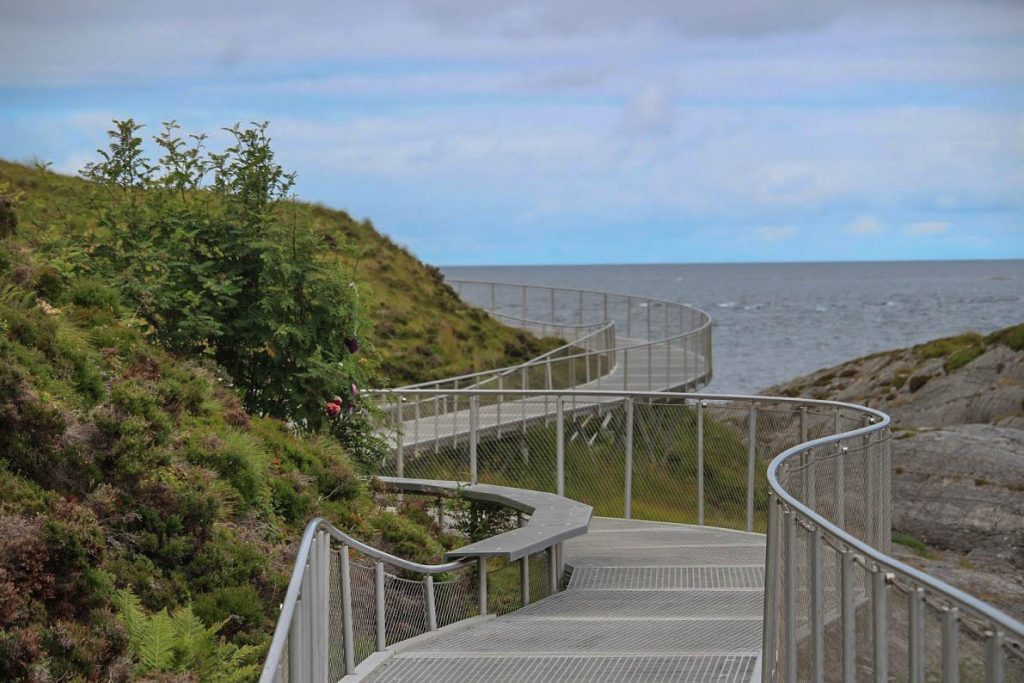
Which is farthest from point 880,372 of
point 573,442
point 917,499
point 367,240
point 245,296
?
point 245,296

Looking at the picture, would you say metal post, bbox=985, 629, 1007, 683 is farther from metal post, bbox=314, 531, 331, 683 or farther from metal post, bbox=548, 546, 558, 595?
metal post, bbox=548, 546, 558, 595

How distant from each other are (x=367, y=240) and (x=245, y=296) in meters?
31.0

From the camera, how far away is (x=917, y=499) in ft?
76.9

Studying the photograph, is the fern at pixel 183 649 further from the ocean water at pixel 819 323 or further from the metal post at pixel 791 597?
the ocean water at pixel 819 323

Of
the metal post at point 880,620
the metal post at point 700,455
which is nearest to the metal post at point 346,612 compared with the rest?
the metal post at point 880,620

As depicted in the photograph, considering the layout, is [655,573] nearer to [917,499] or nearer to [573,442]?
[573,442]

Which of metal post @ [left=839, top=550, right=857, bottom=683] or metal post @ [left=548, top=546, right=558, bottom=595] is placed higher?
metal post @ [left=839, top=550, right=857, bottom=683]

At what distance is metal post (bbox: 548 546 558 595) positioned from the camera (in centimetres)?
1235

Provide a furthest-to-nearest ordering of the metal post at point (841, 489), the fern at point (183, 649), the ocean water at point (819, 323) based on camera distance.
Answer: the ocean water at point (819, 323), the metal post at point (841, 489), the fern at point (183, 649)

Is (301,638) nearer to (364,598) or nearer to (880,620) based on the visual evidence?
(880,620)

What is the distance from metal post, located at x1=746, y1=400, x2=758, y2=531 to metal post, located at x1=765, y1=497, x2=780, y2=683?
7.17 meters

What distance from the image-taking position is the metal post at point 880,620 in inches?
177

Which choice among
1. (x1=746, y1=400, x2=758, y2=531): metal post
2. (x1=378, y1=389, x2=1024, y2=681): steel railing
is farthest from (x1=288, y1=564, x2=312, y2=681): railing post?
(x1=746, y1=400, x2=758, y2=531): metal post

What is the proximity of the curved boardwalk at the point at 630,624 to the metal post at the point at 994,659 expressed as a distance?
4.58 meters
